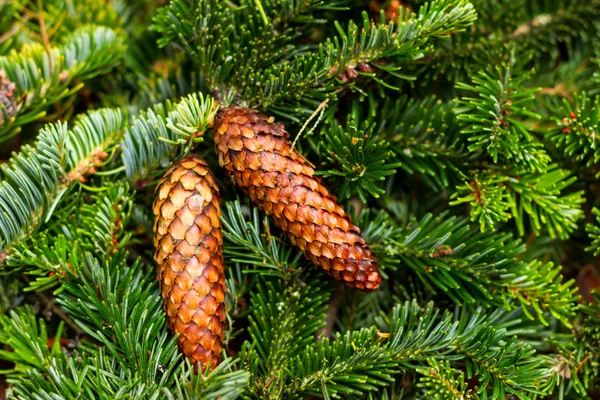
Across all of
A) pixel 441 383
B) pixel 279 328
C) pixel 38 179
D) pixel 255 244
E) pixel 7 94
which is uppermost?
pixel 7 94

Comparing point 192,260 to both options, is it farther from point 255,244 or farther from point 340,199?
point 340,199

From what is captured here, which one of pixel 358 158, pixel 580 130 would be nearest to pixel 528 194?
pixel 580 130

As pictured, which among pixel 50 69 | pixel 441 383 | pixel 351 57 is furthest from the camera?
pixel 50 69

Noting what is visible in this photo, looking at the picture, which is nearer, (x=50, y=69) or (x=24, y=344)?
(x=24, y=344)

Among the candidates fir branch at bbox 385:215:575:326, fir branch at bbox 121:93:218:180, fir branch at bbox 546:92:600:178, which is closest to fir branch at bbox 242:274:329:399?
fir branch at bbox 385:215:575:326

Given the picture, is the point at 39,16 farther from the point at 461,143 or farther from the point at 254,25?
the point at 461,143

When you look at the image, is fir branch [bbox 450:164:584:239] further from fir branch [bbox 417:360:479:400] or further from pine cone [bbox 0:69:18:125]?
pine cone [bbox 0:69:18:125]

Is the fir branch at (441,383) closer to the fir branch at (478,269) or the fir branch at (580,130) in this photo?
the fir branch at (478,269)

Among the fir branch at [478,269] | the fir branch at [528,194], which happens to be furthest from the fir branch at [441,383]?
the fir branch at [528,194]
